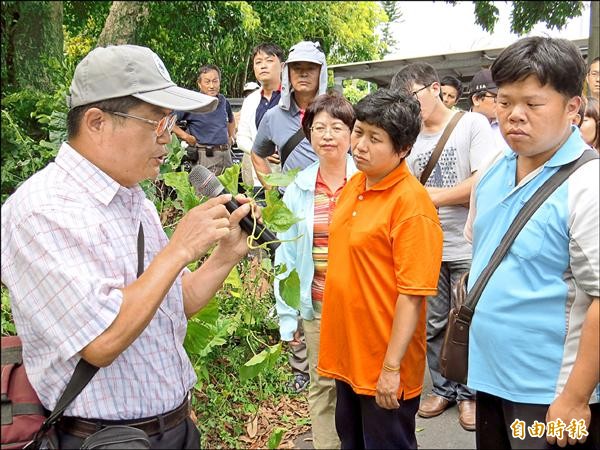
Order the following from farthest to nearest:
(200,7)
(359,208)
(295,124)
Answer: (200,7) → (295,124) → (359,208)

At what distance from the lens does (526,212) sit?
172 centimetres

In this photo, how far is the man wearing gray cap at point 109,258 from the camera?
51.8 inches

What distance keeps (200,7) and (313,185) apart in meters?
3.26

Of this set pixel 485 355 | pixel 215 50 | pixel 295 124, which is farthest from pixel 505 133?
pixel 215 50

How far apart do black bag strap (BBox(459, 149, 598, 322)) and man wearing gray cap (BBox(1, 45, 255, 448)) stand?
0.78m

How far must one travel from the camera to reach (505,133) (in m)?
1.78

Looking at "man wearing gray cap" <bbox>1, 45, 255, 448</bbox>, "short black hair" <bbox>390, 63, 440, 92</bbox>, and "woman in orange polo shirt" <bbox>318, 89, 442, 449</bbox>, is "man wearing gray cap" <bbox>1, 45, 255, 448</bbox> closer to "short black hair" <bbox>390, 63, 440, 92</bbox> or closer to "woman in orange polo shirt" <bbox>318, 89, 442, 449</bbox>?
Answer: "woman in orange polo shirt" <bbox>318, 89, 442, 449</bbox>

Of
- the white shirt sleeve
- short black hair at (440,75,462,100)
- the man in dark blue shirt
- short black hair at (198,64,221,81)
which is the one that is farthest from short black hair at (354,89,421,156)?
short black hair at (198,64,221,81)

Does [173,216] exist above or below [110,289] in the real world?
below

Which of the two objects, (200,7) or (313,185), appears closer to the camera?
(313,185)

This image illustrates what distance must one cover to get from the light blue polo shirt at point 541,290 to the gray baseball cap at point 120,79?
1043 mm

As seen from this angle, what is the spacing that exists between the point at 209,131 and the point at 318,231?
3.21 metres

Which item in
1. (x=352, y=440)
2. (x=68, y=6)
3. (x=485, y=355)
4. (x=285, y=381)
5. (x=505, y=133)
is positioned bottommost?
(x=285, y=381)

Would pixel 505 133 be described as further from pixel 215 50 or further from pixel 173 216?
pixel 215 50
